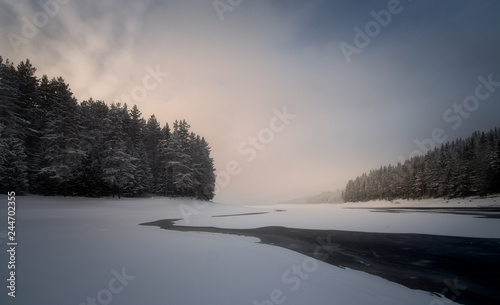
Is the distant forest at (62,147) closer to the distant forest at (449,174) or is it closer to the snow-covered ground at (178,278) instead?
the snow-covered ground at (178,278)

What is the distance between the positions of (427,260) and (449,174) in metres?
67.0

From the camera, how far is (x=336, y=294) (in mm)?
5402

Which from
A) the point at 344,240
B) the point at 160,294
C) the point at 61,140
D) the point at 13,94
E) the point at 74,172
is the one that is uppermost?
the point at 13,94

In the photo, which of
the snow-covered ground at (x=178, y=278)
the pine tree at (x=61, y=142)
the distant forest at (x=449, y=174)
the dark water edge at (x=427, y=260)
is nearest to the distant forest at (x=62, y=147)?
the pine tree at (x=61, y=142)

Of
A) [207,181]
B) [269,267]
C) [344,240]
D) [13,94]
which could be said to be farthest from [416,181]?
[13,94]

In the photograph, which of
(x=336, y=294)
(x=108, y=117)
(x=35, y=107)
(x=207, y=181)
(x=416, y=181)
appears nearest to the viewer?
(x=336, y=294)

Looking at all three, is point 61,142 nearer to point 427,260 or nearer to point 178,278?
point 178,278

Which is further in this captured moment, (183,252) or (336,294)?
(183,252)

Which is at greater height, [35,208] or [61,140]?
[61,140]

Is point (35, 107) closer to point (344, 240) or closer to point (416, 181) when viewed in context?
point (344, 240)

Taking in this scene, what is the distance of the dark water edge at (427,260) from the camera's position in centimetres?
633

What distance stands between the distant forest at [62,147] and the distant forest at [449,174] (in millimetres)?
69485

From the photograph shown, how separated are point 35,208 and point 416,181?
9081cm

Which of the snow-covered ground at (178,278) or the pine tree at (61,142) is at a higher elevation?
the pine tree at (61,142)
